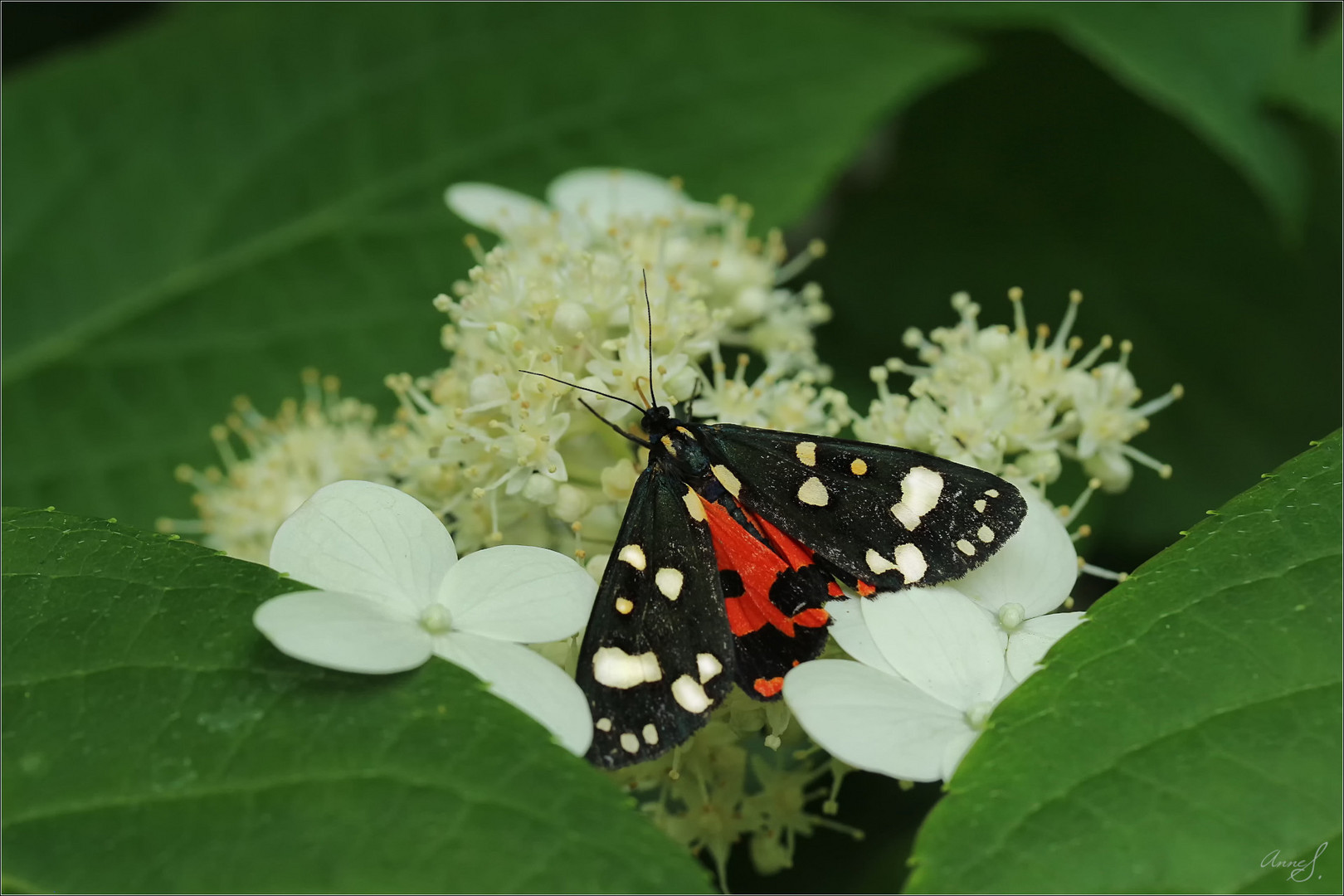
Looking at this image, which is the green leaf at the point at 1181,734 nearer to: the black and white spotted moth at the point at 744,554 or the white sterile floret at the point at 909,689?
the white sterile floret at the point at 909,689

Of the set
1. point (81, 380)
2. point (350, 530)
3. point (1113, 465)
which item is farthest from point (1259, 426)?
point (81, 380)

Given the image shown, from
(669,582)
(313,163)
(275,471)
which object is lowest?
(669,582)

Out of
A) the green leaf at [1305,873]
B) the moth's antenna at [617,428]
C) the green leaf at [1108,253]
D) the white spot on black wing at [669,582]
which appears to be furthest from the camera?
the green leaf at [1108,253]

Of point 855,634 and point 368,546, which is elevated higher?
point 368,546

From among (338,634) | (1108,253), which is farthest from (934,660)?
(1108,253)

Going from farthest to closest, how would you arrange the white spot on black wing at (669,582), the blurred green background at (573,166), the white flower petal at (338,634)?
the blurred green background at (573,166) < the white spot on black wing at (669,582) < the white flower petal at (338,634)
